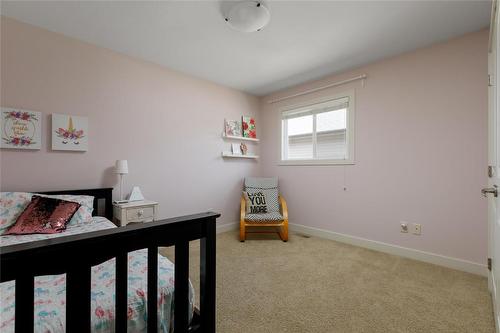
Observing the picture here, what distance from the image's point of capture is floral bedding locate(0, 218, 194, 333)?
0.81 meters

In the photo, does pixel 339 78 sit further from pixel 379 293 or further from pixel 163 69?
pixel 379 293

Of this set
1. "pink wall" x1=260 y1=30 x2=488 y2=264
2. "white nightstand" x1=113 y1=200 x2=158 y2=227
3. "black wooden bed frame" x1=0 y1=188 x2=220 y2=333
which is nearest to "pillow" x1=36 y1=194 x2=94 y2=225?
"white nightstand" x1=113 y1=200 x2=158 y2=227

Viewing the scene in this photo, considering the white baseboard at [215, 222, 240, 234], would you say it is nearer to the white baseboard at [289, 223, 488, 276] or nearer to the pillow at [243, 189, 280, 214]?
the pillow at [243, 189, 280, 214]

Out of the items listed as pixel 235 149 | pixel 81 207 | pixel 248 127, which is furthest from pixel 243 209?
pixel 81 207

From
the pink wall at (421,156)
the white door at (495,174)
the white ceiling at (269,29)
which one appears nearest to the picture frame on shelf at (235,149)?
the white ceiling at (269,29)

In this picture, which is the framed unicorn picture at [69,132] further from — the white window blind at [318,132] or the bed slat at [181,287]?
the white window blind at [318,132]

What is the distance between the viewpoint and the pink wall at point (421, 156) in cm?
225

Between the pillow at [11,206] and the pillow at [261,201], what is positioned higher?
the pillow at [11,206]

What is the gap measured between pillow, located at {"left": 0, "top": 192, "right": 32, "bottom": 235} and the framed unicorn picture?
54 cm

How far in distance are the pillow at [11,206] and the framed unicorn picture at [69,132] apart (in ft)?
1.76

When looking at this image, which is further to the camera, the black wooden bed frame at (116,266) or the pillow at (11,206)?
the pillow at (11,206)

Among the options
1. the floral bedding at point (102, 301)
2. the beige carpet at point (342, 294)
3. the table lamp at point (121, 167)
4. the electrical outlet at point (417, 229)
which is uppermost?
the table lamp at point (121, 167)

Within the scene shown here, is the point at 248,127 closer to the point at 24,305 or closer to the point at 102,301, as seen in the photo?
the point at 102,301

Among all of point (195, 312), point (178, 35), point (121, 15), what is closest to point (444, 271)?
point (195, 312)
